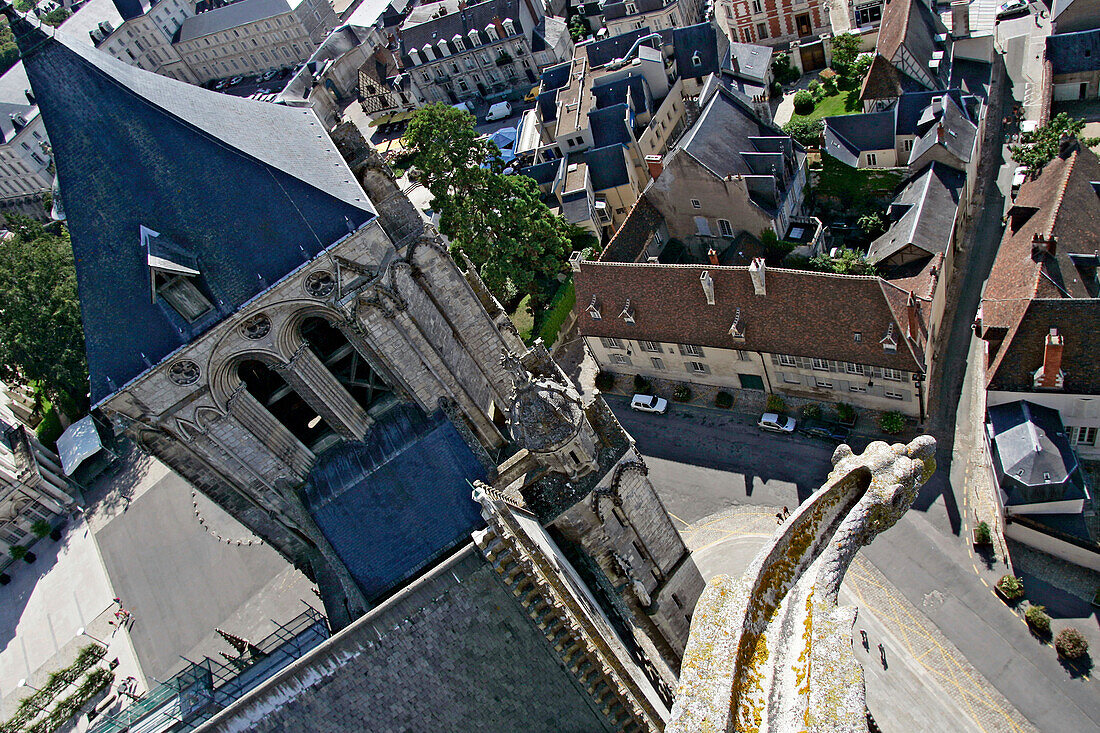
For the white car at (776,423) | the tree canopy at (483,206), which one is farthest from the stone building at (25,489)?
the white car at (776,423)

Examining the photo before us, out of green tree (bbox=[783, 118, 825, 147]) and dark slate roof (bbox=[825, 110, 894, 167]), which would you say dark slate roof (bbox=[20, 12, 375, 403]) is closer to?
dark slate roof (bbox=[825, 110, 894, 167])

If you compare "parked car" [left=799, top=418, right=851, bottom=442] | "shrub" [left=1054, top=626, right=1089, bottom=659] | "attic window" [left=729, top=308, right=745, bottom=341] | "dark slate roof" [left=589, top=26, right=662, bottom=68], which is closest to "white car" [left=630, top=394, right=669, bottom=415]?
"attic window" [left=729, top=308, right=745, bottom=341]

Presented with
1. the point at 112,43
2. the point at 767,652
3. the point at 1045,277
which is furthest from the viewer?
the point at 112,43

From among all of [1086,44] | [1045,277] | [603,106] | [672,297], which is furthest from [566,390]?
[1086,44]

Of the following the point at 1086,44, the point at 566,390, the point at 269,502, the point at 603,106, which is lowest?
the point at 269,502

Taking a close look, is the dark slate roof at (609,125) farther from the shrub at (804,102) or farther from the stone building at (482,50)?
the stone building at (482,50)

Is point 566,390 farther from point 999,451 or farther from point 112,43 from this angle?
point 112,43

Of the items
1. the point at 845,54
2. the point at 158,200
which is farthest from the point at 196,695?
the point at 845,54
